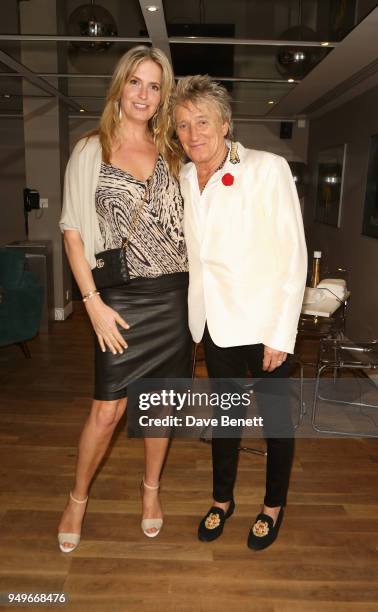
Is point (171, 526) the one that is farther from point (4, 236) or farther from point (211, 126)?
point (4, 236)

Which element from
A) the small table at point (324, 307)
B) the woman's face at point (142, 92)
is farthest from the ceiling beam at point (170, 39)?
the woman's face at point (142, 92)

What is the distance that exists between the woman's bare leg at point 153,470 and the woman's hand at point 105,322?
1.65 ft

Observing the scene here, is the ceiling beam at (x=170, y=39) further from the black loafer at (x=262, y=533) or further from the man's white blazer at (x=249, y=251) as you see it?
the black loafer at (x=262, y=533)

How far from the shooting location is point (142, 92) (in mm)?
1802

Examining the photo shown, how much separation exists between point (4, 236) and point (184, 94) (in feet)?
27.4

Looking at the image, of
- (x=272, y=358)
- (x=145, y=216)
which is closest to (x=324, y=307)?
(x=272, y=358)

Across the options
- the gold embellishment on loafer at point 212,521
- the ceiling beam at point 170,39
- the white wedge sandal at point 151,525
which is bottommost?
the white wedge sandal at point 151,525

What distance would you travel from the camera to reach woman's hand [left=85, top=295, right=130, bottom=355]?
75.5 inches

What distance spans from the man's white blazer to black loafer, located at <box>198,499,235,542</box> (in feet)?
2.69

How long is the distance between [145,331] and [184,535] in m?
0.92

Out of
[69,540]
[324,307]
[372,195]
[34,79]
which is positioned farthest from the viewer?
[372,195]

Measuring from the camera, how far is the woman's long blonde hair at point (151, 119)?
70.1 inches

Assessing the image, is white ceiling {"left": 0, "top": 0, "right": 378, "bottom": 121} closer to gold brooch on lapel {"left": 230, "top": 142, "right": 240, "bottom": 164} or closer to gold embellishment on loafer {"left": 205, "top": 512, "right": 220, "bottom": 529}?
gold brooch on lapel {"left": 230, "top": 142, "right": 240, "bottom": 164}

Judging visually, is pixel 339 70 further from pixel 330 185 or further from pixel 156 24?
pixel 330 185
